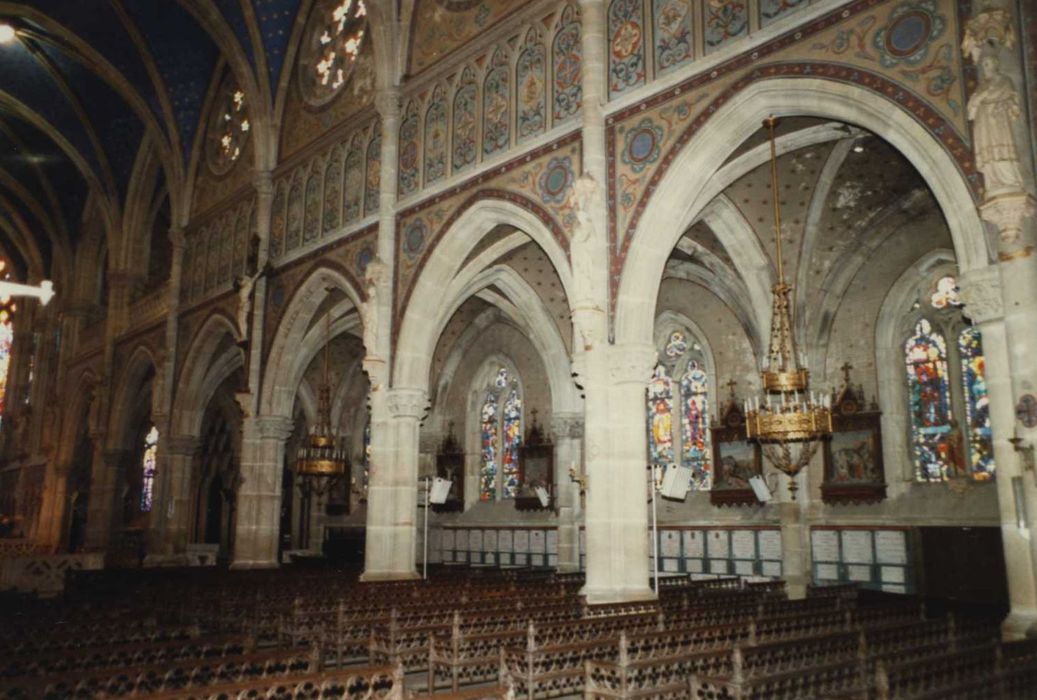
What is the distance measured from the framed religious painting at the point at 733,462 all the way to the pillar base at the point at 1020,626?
35.7 ft

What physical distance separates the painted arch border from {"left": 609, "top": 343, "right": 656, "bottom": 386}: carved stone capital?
20 centimetres

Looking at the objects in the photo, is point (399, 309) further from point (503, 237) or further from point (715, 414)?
point (715, 414)

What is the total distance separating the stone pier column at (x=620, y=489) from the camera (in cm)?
1239

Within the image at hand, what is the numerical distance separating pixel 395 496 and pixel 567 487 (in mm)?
6462

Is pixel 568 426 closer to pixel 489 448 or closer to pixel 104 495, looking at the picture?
pixel 489 448

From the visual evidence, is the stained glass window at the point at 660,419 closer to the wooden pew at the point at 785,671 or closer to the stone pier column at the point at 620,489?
the stone pier column at the point at 620,489

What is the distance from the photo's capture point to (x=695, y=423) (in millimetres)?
21734

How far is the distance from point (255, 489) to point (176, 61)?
1373 cm

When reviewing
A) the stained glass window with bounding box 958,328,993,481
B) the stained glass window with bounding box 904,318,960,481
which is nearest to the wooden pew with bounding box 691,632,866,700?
the stained glass window with bounding box 958,328,993,481

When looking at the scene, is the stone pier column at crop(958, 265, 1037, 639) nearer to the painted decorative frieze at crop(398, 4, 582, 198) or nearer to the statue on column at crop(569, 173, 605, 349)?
the statue on column at crop(569, 173, 605, 349)

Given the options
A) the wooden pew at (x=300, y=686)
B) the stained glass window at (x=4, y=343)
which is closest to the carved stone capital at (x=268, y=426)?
the wooden pew at (x=300, y=686)

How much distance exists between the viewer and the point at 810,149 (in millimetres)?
15484

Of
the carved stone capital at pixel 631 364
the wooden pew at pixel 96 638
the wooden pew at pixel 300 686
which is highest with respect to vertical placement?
the carved stone capital at pixel 631 364

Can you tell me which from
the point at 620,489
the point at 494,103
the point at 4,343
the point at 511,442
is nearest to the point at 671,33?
the point at 494,103
